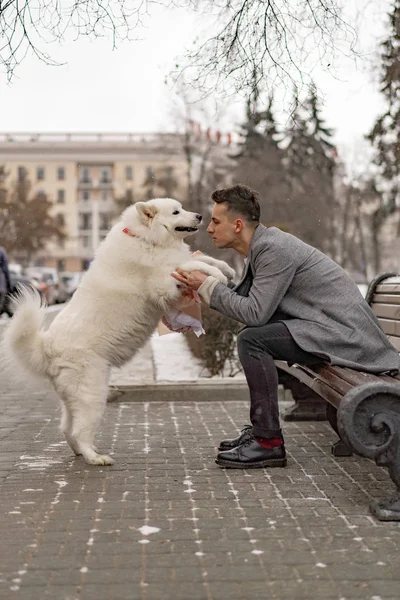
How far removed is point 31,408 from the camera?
9.59 m

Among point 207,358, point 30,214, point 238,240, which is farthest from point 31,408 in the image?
point 30,214

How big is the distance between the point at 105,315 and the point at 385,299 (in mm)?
2364

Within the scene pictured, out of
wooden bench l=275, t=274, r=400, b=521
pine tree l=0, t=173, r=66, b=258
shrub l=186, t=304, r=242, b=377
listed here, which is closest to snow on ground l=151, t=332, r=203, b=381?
shrub l=186, t=304, r=242, b=377

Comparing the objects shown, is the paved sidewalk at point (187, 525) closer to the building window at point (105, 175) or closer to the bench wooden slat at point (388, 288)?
the bench wooden slat at point (388, 288)

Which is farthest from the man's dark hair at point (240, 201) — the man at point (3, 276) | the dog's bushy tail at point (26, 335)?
the man at point (3, 276)

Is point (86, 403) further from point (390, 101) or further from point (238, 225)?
point (390, 101)

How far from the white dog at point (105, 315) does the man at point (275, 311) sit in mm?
303

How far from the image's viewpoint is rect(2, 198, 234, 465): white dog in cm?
626

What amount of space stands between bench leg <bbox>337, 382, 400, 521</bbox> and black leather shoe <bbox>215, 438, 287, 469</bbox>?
1.55 metres

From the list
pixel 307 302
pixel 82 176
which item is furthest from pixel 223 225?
pixel 82 176

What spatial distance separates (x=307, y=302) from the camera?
19.8ft

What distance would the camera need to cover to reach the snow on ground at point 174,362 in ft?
36.6

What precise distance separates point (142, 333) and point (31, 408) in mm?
3412

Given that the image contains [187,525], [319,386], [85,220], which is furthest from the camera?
[85,220]
